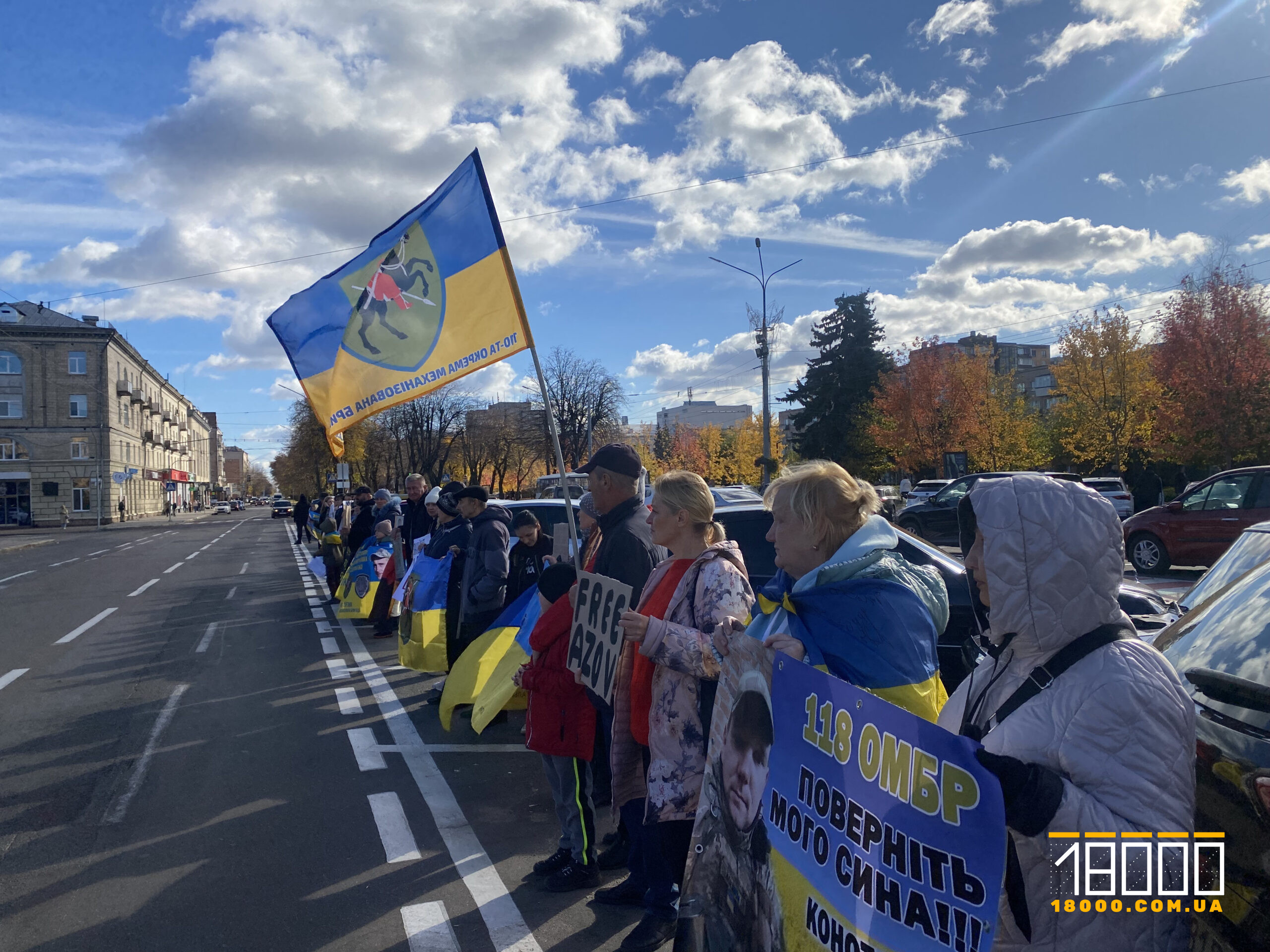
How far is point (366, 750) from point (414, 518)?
14.9 ft

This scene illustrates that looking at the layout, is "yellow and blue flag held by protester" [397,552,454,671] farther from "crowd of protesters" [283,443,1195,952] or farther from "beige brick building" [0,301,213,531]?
"beige brick building" [0,301,213,531]

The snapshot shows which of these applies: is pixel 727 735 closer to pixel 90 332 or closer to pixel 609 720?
pixel 609 720

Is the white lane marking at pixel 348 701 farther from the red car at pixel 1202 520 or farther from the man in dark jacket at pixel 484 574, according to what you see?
the red car at pixel 1202 520

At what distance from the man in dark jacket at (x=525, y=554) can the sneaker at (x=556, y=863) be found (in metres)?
3.07

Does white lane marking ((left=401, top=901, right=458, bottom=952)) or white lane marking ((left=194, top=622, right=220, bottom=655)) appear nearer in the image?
white lane marking ((left=401, top=901, right=458, bottom=952))

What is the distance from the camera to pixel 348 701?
299 inches

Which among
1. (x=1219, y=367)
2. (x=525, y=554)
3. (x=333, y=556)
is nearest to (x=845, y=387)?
(x=1219, y=367)

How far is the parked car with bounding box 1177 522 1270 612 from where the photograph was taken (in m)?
2.99

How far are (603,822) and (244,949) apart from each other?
2.17m

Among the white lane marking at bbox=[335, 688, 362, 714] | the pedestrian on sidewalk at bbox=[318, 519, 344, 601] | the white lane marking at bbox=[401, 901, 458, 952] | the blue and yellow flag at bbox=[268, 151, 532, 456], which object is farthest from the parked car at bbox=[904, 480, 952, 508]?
the white lane marking at bbox=[401, 901, 458, 952]

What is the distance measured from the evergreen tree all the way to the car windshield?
46.5 metres

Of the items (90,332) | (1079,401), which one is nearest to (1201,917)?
(1079,401)

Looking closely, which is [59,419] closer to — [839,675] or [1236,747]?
[839,675]

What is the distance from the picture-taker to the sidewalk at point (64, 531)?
34938 millimetres
